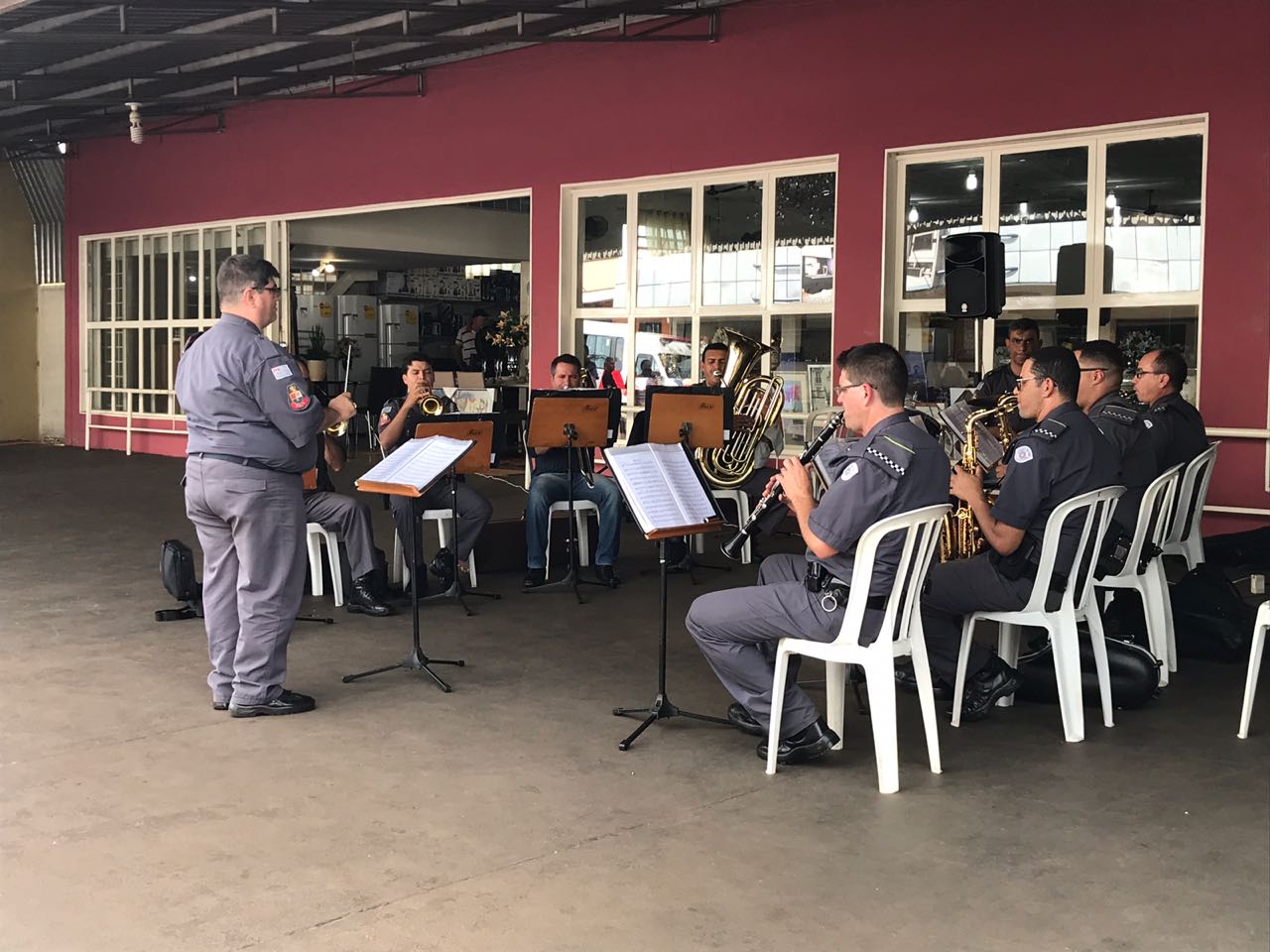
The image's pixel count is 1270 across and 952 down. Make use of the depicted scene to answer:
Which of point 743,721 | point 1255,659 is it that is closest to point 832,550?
point 743,721

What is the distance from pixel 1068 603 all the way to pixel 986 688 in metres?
0.44

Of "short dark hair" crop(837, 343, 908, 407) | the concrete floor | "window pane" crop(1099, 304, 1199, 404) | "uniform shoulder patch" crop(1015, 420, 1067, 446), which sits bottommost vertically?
the concrete floor

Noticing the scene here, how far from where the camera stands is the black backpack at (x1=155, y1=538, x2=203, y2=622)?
6.27 m

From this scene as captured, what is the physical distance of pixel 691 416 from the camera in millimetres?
6992

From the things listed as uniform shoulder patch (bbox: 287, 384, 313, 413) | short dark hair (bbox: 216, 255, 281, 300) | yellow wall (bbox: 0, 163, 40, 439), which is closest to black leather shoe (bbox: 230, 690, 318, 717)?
uniform shoulder patch (bbox: 287, 384, 313, 413)

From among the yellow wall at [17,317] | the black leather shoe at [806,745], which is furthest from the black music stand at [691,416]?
the yellow wall at [17,317]

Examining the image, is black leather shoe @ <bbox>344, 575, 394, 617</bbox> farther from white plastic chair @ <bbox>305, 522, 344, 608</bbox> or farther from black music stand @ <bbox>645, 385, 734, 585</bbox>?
black music stand @ <bbox>645, 385, 734, 585</bbox>

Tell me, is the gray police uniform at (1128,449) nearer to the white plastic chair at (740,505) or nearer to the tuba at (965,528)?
the tuba at (965,528)

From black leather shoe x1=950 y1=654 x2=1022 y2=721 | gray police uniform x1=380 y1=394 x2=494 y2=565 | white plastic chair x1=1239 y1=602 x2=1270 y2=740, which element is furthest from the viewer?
gray police uniform x1=380 y1=394 x2=494 y2=565

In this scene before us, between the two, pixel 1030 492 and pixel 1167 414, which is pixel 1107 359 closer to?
pixel 1167 414

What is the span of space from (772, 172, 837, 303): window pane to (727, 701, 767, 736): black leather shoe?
5222mm

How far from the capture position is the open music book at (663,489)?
4.15 metres

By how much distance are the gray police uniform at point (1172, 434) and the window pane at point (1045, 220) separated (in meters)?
2.22

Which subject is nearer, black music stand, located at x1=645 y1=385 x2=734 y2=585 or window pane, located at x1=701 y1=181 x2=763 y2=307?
black music stand, located at x1=645 y1=385 x2=734 y2=585
